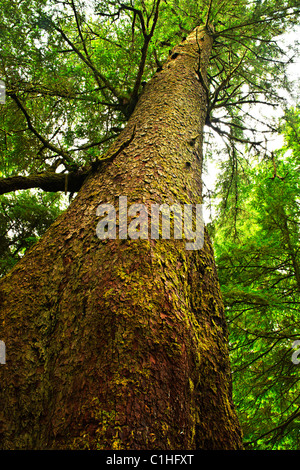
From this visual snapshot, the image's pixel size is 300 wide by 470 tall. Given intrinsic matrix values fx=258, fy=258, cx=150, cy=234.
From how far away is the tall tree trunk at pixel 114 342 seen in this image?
85 cm

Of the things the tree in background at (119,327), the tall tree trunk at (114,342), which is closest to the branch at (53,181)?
the tree in background at (119,327)

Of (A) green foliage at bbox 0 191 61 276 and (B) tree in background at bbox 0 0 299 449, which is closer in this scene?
(B) tree in background at bbox 0 0 299 449

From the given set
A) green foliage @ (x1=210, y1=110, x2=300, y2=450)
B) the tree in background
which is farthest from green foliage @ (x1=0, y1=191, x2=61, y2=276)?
the tree in background

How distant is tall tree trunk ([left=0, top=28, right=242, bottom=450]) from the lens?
85 cm

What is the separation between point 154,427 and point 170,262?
0.68 meters

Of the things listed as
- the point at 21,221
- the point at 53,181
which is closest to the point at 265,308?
the point at 53,181

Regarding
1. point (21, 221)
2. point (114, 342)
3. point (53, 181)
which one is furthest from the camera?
point (21, 221)

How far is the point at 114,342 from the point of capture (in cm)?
96

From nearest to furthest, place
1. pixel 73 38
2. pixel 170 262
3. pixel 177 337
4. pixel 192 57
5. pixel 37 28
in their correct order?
1. pixel 177 337
2. pixel 170 262
3. pixel 192 57
4. pixel 37 28
5. pixel 73 38

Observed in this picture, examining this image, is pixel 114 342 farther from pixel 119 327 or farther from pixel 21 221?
pixel 21 221

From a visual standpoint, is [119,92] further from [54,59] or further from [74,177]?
[74,177]

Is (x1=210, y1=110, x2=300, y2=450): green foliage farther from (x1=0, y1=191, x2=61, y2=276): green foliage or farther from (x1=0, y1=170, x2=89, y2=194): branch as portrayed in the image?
(x1=0, y1=191, x2=61, y2=276): green foliage

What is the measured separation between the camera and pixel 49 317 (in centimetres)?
118

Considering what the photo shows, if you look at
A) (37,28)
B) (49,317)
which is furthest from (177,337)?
(37,28)
